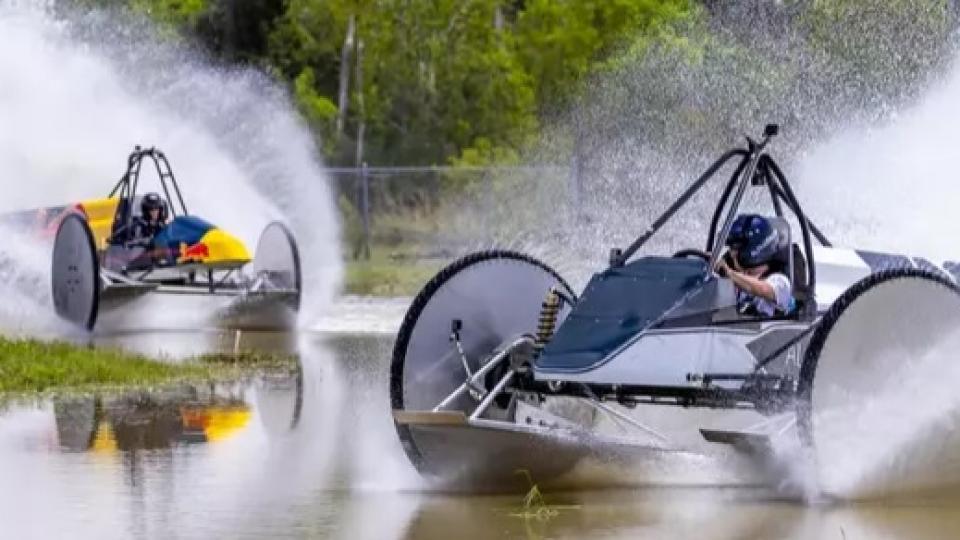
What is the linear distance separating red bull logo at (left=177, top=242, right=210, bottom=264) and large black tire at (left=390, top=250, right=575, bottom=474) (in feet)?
44.2

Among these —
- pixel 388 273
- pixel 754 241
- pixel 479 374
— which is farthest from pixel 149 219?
pixel 754 241

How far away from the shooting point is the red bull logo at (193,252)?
27391mm

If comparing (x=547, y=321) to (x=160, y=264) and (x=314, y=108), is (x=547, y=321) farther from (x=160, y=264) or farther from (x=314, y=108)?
(x=314, y=108)

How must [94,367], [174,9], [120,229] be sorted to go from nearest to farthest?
[94,367] < [120,229] < [174,9]

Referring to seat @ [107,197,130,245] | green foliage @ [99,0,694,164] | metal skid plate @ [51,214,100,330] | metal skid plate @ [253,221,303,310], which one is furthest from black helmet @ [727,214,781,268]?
green foliage @ [99,0,694,164]

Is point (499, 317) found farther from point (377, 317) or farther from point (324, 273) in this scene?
point (324, 273)

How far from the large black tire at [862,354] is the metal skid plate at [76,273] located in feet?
48.5

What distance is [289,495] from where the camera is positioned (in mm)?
13578

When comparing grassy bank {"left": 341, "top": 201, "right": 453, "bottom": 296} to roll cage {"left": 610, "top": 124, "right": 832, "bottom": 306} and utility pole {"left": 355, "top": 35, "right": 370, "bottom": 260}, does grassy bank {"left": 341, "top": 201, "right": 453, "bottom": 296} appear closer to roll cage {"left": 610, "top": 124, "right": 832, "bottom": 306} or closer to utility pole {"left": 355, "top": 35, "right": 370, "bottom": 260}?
utility pole {"left": 355, "top": 35, "right": 370, "bottom": 260}

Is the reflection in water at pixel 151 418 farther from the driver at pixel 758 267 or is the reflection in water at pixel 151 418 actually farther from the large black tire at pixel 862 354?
the large black tire at pixel 862 354

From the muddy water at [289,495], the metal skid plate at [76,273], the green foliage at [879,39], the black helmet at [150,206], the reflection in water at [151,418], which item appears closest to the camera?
the muddy water at [289,495]

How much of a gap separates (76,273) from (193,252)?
142 centimetres

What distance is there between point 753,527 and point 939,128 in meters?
8.58

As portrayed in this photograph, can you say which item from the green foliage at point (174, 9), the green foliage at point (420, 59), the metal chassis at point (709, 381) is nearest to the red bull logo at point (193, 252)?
the metal chassis at point (709, 381)
